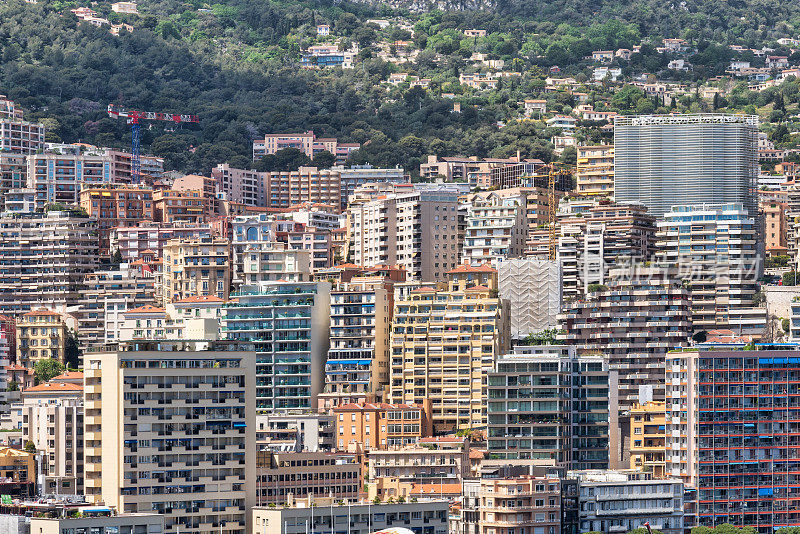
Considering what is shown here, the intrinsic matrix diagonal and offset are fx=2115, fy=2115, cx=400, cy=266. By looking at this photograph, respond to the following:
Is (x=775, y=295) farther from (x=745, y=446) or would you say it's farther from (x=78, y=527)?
(x=78, y=527)

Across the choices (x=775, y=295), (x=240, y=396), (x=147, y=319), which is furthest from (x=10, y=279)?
(x=240, y=396)

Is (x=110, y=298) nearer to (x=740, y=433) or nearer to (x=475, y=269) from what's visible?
(x=475, y=269)

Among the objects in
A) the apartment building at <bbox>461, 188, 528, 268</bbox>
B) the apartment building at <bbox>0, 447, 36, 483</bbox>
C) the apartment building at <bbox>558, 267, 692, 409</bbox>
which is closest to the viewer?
the apartment building at <bbox>0, 447, 36, 483</bbox>

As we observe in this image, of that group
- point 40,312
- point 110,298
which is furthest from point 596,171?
point 40,312

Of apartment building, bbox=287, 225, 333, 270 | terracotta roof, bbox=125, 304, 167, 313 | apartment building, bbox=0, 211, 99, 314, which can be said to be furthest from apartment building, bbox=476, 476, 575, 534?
apartment building, bbox=0, 211, 99, 314

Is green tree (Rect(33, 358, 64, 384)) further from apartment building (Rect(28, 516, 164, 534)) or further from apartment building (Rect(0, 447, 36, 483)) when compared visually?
apartment building (Rect(28, 516, 164, 534))

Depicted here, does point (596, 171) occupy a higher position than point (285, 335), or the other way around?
point (596, 171)

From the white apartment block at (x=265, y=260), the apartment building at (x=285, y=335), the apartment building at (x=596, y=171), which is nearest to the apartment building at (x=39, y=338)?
the white apartment block at (x=265, y=260)
